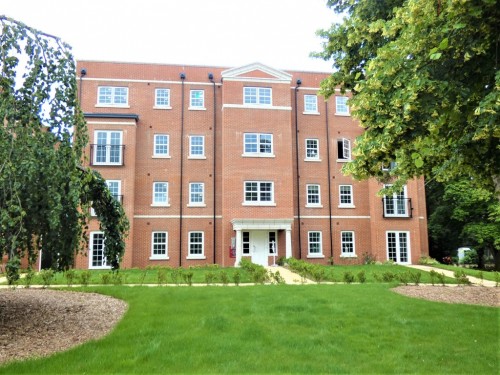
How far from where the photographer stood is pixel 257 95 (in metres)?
25.4

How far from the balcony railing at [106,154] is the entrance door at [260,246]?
8.55 m

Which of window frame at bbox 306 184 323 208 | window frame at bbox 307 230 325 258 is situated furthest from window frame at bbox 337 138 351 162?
window frame at bbox 307 230 325 258

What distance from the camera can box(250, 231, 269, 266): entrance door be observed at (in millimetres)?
24172

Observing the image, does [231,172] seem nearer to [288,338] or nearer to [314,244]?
[314,244]

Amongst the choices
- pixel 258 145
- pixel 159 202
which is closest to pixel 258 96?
pixel 258 145

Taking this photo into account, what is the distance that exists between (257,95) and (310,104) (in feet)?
12.6

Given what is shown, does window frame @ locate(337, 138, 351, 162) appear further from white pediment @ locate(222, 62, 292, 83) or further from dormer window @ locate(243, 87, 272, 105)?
dormer window @ locate(243, 87, 272, 105)

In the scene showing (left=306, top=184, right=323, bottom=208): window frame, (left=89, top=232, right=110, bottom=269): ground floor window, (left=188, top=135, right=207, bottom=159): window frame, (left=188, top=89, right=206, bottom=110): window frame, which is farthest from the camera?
(left=306, top=184, right=323, bottom=208): window frame

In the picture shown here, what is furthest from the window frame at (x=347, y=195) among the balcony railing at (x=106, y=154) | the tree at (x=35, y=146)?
the tree at (x=35, y=146)

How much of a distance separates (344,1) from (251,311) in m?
7.94

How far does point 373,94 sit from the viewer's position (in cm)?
685

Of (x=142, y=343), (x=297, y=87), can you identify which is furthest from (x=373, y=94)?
(x=297, y=87)

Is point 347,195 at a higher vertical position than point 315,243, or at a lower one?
higher

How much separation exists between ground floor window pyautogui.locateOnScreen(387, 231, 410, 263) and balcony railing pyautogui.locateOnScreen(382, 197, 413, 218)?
115 centimetres
